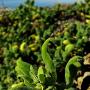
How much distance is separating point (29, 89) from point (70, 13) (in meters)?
3.61

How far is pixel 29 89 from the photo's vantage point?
218 centimetres

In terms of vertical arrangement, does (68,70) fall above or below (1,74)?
above

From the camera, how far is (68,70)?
2.41 m

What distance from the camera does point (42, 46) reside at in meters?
2.46

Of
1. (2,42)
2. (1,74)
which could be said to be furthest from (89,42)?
(2,42)

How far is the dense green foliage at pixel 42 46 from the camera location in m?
2.41

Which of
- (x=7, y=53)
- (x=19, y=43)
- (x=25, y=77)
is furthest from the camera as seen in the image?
(x=19, y=43)

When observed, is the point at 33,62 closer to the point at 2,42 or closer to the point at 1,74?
the point at 1,74

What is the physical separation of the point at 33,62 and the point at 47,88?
6.13ft

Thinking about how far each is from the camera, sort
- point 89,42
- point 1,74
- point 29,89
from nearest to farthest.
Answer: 1. point 29,89
2. point 89,42
3. point 1,74

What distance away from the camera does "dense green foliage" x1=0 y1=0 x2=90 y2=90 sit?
2.41 m

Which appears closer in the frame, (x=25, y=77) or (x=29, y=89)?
(x=29, y=89)

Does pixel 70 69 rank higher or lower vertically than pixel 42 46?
lower

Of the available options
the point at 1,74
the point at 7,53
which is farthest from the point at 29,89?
the point at 7,53
